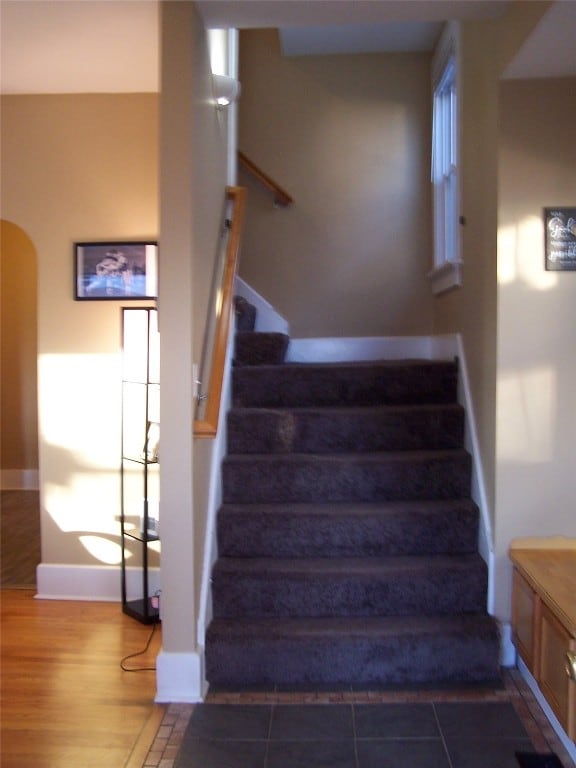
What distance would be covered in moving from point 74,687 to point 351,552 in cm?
118

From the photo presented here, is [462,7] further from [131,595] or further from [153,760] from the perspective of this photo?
[131,595]

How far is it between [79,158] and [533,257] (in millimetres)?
2190

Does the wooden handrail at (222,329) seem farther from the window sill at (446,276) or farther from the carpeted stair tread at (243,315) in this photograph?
the window sill at (446,276)

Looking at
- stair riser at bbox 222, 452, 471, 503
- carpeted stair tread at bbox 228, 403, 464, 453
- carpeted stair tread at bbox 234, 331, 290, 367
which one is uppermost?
carpeted stair tread at bbox 234, 331, 290, 367

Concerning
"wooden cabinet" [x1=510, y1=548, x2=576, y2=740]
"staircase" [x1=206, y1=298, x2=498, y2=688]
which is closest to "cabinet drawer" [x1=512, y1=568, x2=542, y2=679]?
"wooden cabinet" [x1=510, y1=548, x2=576, y2=740]

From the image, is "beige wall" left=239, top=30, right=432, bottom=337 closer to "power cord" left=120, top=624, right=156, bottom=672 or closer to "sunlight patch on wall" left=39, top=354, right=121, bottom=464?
"sunlight patch on wall" left=39, top=354, right=121, bottom=464

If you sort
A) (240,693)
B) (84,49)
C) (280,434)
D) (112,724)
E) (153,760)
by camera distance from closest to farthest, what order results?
(153,760) → (112,724) → (240,693) → (84,49) → (280,434)

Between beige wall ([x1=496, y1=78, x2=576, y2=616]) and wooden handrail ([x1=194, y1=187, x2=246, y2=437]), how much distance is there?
1082mm

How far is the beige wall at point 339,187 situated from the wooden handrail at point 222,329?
105cm

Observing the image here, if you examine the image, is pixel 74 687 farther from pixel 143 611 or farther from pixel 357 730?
pixel 357 730

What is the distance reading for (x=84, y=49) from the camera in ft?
8.85

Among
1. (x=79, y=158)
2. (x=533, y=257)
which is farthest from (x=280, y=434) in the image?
(x=79, y=158)

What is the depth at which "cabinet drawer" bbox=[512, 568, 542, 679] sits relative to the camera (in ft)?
7.18

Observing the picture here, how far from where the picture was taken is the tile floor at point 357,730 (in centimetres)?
198
